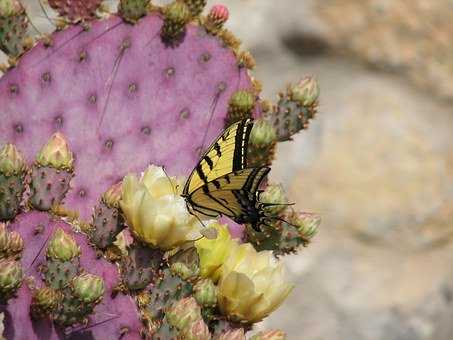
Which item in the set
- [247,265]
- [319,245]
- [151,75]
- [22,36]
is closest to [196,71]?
[151,75]

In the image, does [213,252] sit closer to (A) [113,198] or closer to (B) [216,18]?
(A) [113,198]

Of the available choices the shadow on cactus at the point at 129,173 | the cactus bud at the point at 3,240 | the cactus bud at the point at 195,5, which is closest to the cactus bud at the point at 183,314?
the shadow on cactus at the point at 129,173

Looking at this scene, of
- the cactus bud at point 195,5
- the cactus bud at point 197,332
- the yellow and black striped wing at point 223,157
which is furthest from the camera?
the cactus bud at point 195,5

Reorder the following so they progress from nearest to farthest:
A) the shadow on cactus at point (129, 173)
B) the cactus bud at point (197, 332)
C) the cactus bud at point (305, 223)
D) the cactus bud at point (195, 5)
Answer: the cactus bud at point (197, 332), the shadow on cactus at point (129, 173), the cactus bud at point (305, 223), the cactus bud at point (195, 5)

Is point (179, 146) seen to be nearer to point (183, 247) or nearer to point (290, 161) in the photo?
point (183, 247)

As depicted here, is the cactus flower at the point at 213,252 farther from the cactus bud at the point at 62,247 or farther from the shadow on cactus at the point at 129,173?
the cactus bud at the point at 62,247

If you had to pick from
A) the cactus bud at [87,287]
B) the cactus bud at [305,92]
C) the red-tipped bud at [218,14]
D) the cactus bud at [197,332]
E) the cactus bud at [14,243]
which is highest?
the red-tipped bud at [218,14]

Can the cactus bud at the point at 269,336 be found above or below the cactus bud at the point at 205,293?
below
